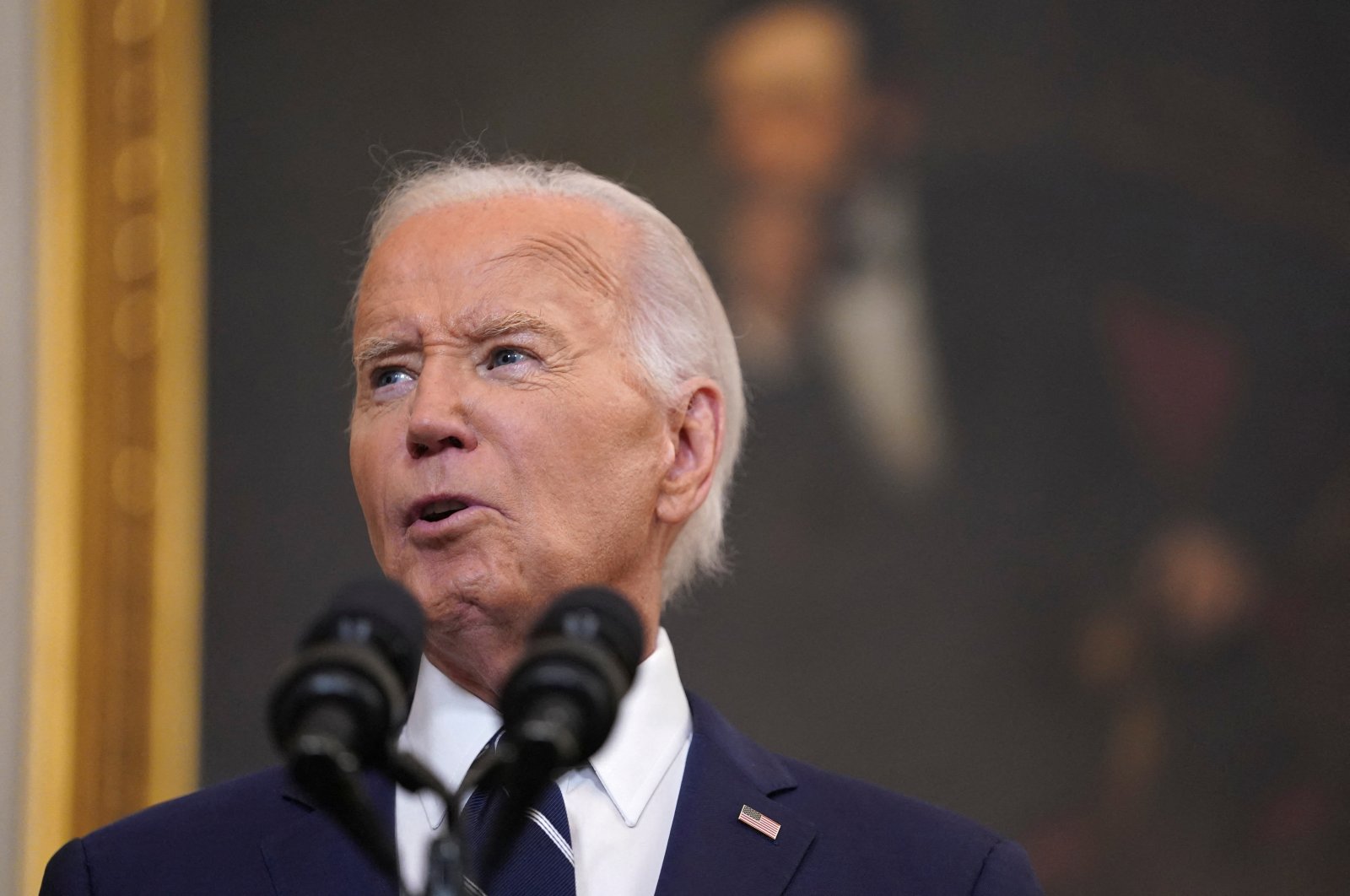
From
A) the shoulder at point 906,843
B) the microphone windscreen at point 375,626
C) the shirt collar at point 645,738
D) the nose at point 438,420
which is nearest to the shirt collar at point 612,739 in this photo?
the shirt collar at point 645,738

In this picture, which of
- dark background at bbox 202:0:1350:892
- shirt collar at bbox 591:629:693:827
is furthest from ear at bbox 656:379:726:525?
dark background at bbox 202:0:1350:892

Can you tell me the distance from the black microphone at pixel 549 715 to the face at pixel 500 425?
78cm

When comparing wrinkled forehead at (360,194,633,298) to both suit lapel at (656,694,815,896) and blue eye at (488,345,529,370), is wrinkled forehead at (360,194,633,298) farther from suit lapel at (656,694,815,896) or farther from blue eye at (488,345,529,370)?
suit lapel at (656,694,815,896)

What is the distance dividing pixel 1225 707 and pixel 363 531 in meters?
2.34

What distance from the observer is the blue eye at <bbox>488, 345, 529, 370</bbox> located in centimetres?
213

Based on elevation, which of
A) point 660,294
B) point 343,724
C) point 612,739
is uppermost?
point 660,294

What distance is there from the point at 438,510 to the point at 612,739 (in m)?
0.40

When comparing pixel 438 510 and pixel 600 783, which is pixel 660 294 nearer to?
pixel 438 510

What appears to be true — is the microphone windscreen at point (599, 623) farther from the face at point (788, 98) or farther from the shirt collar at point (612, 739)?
the face at point (788, 98)

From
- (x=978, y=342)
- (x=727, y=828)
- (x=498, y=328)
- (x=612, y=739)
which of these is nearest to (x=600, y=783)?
(x=612, y=739)

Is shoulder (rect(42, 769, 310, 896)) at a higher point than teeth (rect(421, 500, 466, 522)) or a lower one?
lower

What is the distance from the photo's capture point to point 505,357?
7.01ft

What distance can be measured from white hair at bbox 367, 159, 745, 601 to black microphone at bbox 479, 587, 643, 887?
110 cm

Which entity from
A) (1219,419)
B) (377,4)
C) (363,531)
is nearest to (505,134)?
(377,4)
